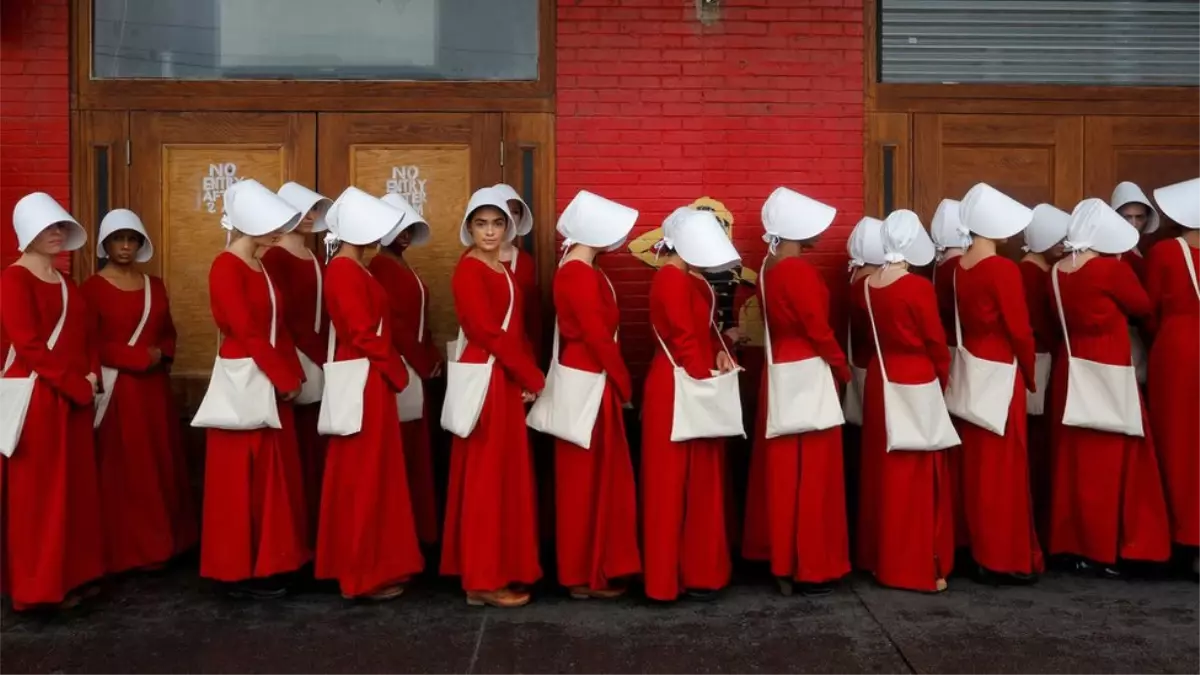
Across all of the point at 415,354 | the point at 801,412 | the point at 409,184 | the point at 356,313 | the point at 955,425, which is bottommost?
the point at 955,425

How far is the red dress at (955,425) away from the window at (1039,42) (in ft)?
4.49

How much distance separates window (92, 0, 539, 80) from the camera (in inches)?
261

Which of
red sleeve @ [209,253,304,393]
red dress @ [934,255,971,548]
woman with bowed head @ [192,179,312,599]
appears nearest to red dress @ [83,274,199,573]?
woman with bowed head @ [192,179,312,599]

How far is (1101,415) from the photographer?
224 inches

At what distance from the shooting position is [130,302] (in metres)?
5.84

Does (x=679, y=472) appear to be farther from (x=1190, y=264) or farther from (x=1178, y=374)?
(x=1190, y=264)

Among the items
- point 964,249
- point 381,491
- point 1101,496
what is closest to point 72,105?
point 381,491

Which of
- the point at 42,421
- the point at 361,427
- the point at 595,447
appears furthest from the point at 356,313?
the point at 42,421

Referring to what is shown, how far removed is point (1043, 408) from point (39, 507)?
18.5 ft

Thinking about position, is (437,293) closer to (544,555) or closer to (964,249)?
(544,555)

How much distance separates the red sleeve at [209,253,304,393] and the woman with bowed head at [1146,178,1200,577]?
4.84 metres

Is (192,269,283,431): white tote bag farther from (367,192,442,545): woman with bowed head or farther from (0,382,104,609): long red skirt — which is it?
(367,192,442,545): woman with bowed head

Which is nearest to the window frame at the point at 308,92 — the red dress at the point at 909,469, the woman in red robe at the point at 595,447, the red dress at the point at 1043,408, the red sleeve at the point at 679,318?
the woman in red robe at the point at 595,447

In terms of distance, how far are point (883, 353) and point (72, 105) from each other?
5.23 metres
